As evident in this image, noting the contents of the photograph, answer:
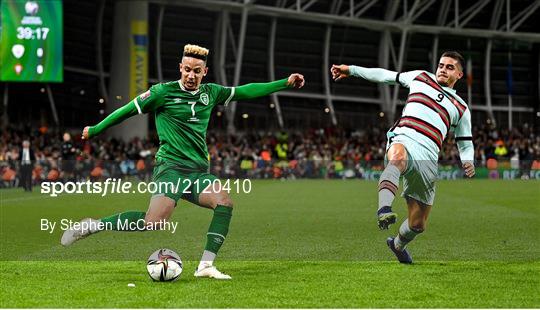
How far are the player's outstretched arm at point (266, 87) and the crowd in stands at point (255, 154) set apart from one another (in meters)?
15.9

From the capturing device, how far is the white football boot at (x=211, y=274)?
946 centimetres

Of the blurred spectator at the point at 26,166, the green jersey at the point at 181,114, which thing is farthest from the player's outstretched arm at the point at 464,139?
the blurred spectator at the point at 26,166

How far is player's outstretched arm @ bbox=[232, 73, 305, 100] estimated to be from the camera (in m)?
9.69

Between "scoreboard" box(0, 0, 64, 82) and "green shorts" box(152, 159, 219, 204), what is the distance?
22401 mm

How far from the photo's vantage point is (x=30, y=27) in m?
31.1

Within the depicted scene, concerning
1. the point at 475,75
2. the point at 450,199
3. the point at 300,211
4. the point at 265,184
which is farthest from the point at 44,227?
the point at 475,75

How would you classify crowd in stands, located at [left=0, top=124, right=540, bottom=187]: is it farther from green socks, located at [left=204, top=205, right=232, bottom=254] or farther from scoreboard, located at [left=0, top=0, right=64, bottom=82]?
green socks, located at [left=204, top=205, right=232, bottom=254]

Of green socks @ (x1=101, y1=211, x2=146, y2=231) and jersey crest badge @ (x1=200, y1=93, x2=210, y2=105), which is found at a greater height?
jersey crest badge @ (x1=200, y1=93, x2=210, y2=105)

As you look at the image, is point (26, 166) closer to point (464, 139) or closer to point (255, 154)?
point (255, 154)

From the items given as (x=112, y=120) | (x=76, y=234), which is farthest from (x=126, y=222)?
(x=112, y=120)

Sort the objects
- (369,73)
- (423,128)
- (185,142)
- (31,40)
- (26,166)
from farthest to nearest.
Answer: (31,40) < (26,166) < (369,73) < (423,128) < (185,142)

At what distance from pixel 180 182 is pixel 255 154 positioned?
93.9 ft

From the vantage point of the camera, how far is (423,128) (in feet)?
32.9

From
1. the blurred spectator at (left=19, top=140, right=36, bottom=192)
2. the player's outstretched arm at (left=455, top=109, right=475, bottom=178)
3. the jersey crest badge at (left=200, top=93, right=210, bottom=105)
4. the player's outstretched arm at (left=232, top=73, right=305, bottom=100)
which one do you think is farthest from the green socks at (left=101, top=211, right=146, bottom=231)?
the blurred spectator at (left=19, top=140, right=36, bottom=192)
